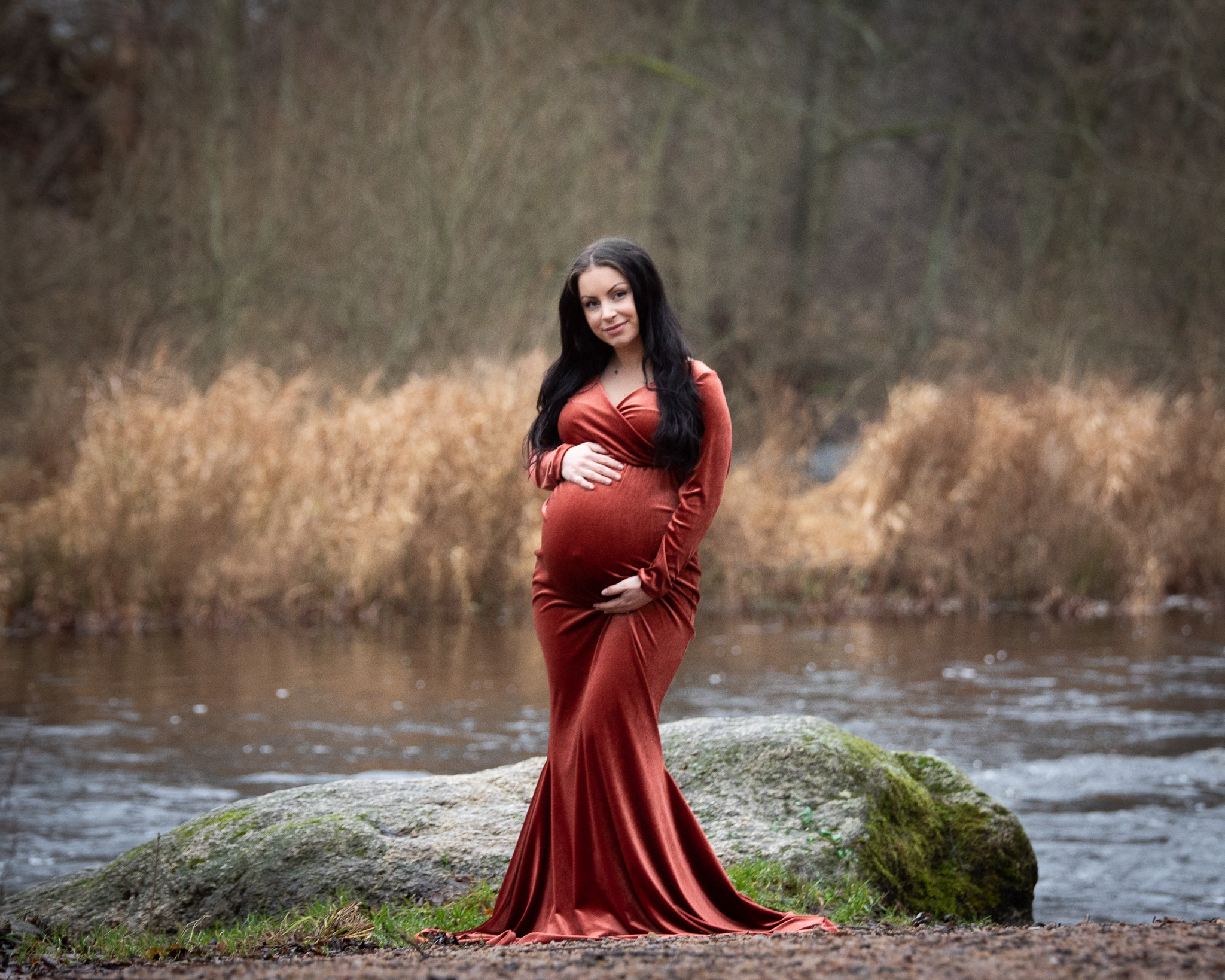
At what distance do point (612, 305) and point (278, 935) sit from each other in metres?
2.35

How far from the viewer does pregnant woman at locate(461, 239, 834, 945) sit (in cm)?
455

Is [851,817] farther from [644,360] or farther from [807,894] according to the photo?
[644,360]

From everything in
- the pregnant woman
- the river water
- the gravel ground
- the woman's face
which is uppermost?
the woman's face

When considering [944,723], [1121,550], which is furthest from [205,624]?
[1121,550]

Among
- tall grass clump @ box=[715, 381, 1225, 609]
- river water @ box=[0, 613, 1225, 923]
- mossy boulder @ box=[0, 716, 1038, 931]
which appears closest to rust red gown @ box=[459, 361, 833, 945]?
mossy boulder @ box=[0, 716, 1038, 931]

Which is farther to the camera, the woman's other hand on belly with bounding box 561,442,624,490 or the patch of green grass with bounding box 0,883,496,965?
the woman's other hand on belly with bounding box 561,442,624,490

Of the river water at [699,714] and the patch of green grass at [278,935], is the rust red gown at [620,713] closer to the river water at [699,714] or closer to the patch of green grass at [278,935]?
the patch of green grass at [278,935]

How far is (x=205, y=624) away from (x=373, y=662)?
8.52 feet

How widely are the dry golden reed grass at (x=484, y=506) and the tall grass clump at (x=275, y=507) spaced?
0.07 ft

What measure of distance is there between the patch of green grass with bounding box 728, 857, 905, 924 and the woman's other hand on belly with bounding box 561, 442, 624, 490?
1665 mm

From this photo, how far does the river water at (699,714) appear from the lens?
7.70 meters

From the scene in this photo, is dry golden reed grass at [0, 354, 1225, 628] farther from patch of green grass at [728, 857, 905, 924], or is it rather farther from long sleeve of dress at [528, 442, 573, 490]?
long sleeve of dress at [528, 442, 573, 490]

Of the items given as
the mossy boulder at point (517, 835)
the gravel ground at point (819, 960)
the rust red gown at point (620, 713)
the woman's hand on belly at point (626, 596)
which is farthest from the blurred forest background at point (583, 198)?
the gravel ground at point (819, 960)

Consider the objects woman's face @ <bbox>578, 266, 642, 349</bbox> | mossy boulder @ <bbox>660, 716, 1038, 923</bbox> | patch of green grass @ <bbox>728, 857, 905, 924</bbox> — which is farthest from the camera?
mossy boulder @ <bbox>660, 716, 1038, 923</bbox>
